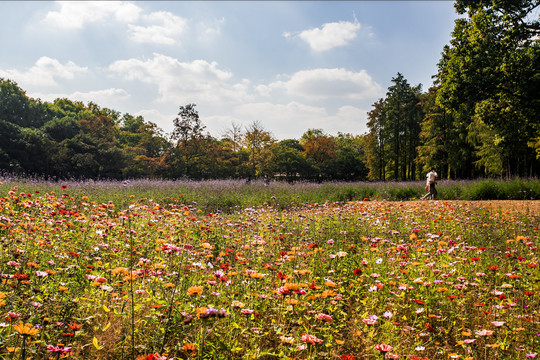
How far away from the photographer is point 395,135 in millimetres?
35344

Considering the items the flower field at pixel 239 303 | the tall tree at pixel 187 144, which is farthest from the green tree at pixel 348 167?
the flower field at pixel 239 303

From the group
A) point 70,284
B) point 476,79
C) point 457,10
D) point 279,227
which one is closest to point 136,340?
point 70,284

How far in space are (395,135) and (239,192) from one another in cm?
2782

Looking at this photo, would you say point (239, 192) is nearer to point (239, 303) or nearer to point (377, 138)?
point (239, 303)

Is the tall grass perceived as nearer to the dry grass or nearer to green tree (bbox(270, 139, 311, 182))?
the dry grass

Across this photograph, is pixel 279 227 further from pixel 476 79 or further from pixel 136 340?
pixel 476 79

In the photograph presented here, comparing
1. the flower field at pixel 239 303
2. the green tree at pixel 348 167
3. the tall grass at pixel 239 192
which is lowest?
the flower field at pixel 239 303

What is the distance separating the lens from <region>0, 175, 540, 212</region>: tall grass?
1022 cm

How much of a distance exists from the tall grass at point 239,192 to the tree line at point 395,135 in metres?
2.41

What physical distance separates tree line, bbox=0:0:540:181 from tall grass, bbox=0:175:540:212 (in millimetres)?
2406

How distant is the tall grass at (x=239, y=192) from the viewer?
10.2 meters

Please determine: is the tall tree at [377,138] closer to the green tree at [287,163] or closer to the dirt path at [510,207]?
the green tree at [287,163]

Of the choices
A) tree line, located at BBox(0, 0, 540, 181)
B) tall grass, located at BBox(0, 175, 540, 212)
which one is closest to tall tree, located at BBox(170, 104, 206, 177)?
tree line, located at BBox(0, 0, 540, 181)

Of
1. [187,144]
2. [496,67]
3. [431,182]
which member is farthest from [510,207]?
[187,144]
